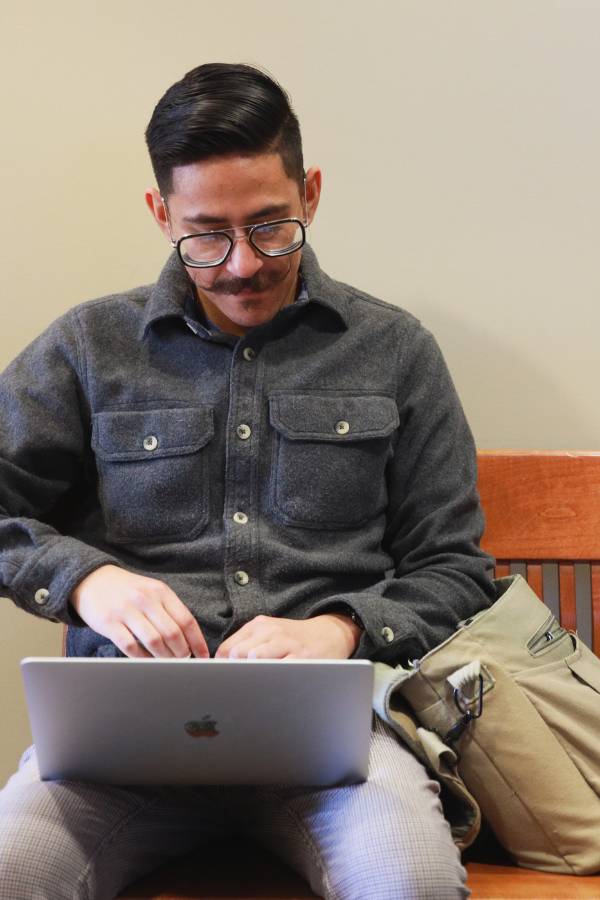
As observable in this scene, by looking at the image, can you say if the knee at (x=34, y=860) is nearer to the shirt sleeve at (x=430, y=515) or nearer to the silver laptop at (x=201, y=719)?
the silver laptop at (x=201, y=719)

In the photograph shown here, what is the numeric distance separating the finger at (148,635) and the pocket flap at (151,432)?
28cm

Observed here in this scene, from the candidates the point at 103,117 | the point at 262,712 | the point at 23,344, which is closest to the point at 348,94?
the point at 103,117

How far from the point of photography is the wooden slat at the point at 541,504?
1.54m

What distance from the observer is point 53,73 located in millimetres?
1635

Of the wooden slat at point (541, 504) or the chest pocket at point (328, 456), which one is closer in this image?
the chest pocket at point (328, 456)

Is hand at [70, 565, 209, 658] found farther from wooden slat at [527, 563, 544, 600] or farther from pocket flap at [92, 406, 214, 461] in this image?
wooden slat at [527, 563, 544, 600]

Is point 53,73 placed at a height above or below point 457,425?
above

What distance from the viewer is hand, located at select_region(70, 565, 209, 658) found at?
108cm

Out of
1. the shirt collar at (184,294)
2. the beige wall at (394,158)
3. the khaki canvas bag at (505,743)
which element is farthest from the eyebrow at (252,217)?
the khaki canvas bag at (505,743)

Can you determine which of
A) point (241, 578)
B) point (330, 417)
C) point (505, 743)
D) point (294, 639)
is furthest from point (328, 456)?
point (505, 743)

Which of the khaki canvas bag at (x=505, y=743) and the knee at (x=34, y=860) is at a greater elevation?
the knee at (x=34, y=860)

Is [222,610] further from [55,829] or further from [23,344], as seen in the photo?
[23,344]

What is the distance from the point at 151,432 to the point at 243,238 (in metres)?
0.26

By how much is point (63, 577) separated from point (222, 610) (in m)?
0.19
